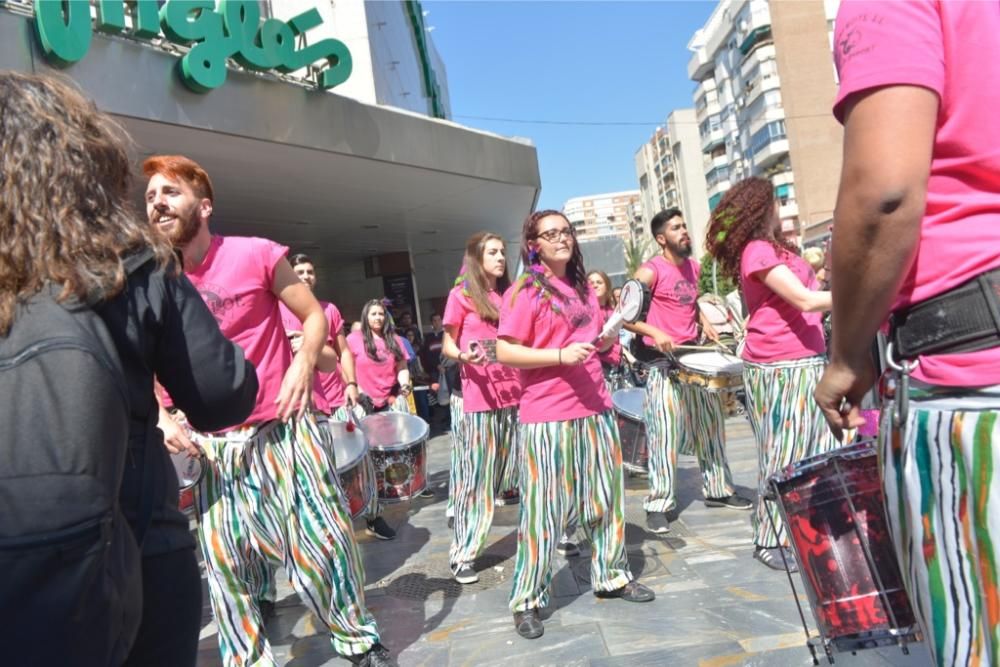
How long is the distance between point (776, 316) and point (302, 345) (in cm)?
229

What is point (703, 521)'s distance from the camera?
5289 millimetres

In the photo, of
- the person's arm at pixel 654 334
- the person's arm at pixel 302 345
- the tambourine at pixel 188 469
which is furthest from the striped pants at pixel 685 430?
the tambourine at pixel 188 469

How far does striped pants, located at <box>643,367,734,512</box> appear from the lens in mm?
5465

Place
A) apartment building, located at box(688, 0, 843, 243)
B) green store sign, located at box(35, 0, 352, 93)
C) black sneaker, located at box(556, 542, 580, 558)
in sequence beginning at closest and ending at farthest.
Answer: black sneaker, located at box(556, 542, 580, 558) → green store sign, located at box(35, 0, 352, 93) → apartment building, located at box(688, 0, 843, 243)

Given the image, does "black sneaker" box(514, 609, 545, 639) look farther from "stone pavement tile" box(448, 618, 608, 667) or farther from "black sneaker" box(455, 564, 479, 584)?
"black sneaker" box(455, 564, 479, 584)

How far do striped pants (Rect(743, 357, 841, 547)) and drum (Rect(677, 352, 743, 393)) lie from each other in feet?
2.29

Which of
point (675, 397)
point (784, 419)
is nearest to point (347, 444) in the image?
point (784, 419)

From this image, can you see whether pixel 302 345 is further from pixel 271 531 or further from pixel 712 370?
pixel 712 370

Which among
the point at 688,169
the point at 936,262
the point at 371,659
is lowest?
the point at 371,659

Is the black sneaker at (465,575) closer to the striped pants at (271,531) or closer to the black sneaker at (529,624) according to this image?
the black sneaker at (529,624)

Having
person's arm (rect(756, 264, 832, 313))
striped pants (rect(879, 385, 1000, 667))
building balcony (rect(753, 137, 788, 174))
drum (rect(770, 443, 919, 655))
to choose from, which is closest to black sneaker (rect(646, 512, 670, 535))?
person's arm (rect(756, 264, 832, 313))

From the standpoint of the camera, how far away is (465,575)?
456 centimetres

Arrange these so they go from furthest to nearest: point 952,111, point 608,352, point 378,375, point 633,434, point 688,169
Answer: point 688,169 → point 378,375 → point 608,352 → point 633,434 → point 952,111

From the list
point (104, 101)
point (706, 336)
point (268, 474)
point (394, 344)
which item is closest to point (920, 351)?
point (268, 474)
